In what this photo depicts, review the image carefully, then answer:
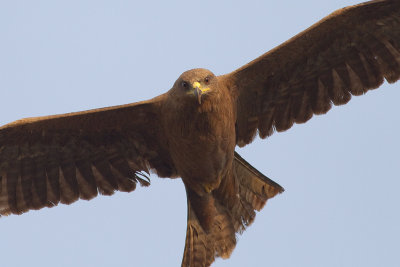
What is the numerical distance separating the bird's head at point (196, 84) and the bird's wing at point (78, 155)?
0.80m

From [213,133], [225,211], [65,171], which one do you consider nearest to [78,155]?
A: [65,171]

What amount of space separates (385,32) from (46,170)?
14.9ft

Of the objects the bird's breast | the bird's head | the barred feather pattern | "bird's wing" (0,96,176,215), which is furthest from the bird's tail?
the bird's head

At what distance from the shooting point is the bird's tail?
13.0 m

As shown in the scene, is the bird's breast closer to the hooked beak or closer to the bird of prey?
the bird of prey

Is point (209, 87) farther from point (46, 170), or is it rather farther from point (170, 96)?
point (46, 170)

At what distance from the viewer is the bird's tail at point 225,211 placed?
1297cm

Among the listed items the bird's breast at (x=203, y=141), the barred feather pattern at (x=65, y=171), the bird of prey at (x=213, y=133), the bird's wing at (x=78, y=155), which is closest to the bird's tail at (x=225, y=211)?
the bird of prey at (x=213, y=133)

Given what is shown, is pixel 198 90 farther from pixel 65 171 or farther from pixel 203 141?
pixel 65 171

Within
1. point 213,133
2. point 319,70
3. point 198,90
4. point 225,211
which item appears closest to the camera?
point 198,90

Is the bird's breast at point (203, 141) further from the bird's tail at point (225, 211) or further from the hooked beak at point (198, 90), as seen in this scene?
the bird's tail at point (225, 211)

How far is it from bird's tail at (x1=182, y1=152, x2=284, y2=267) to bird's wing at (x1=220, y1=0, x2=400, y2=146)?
47 cm

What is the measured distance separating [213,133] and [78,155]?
2.13 meters

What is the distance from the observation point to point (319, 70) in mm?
12953
